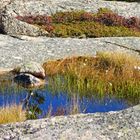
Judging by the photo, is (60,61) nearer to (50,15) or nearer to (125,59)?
(125,59)

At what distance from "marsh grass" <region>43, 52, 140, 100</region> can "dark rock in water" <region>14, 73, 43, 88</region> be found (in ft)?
1.43

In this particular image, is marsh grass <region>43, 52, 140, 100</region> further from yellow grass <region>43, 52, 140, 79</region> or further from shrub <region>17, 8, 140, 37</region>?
shrub <region>17, 8, 140, 37</region>

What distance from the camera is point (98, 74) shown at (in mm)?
16641

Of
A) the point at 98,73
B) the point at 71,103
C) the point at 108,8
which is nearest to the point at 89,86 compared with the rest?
the point at 98,73

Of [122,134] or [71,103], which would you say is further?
[71,103]

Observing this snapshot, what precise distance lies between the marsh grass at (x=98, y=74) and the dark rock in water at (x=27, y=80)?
436 mm

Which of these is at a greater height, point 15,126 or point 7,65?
point 15,126

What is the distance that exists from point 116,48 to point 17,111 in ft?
39.7

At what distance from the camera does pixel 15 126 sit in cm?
843

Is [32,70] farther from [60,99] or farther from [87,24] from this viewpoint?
[87,24]

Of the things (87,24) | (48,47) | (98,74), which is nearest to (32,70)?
(98,74)

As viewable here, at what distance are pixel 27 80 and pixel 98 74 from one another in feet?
7.17

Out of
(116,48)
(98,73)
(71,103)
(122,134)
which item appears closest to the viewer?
(122,134)

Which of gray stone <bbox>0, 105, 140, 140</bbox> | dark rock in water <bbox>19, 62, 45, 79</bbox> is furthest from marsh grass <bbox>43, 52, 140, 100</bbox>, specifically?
gray stone <bbox>0, 105, 140, 140</bbox>
